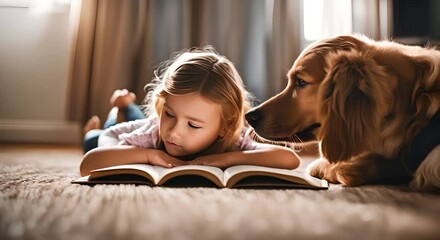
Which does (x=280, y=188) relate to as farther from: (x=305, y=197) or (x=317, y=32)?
(x=317, y=32)

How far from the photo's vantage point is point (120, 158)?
4.08 ft

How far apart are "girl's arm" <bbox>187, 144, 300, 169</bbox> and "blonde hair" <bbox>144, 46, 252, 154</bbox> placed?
11cm

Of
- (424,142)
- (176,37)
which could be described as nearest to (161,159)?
(424,142)

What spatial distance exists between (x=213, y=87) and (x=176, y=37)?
1.77 m

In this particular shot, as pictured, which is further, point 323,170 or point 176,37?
point 176,37

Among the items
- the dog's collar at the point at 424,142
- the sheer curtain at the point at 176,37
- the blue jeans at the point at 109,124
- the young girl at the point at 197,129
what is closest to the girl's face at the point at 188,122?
the young girl at the point at 197,129

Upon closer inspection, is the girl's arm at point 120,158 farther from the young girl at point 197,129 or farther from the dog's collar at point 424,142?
the dog's collar at point 424,142

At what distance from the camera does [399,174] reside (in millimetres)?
1115

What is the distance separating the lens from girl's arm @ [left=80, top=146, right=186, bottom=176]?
1.24 m

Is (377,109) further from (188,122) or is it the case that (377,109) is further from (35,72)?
(35,72)

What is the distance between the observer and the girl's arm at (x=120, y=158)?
1.24 meters

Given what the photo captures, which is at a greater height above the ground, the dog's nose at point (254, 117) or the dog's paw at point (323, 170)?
the dog's nose at point (254, 117)

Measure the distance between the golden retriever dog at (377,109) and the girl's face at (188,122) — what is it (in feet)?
0.90

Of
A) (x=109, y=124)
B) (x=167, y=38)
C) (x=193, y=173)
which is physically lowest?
(x=109, y=124)
